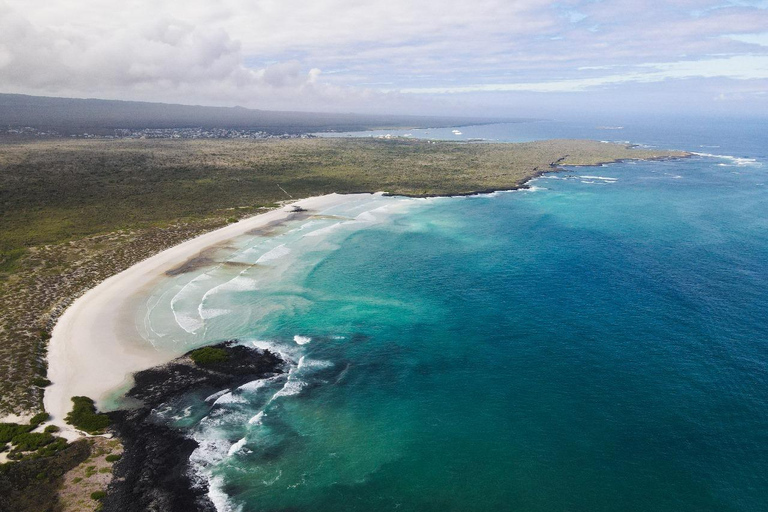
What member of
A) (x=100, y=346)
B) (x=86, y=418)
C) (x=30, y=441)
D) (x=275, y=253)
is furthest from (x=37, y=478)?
(x=275, y=253)

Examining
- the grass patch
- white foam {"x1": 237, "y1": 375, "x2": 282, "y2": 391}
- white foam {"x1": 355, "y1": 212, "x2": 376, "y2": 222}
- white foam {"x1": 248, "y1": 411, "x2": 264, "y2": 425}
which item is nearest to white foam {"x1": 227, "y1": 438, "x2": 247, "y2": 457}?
white foam {"x1": 248, "y1": 411, "x2": 264, "y2": 425}

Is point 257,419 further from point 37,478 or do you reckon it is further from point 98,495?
point 37,478

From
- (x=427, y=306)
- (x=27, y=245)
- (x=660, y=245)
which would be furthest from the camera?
(x=660, y=245)

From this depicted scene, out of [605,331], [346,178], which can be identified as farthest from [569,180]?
[605,331]

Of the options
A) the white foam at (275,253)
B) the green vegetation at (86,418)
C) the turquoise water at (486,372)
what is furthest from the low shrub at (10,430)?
the white foam at (275,253)

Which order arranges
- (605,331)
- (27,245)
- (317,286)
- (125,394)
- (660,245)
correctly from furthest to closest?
1. (660,245)
2. (27,245)
3. (317,286)
4. (605,331)
5. (125,394)

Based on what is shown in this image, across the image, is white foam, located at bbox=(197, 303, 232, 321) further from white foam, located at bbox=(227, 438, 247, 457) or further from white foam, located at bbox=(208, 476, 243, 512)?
white foam, located at bbox=(208, 476, 243, 512)

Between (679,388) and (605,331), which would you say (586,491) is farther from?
(605,331)
